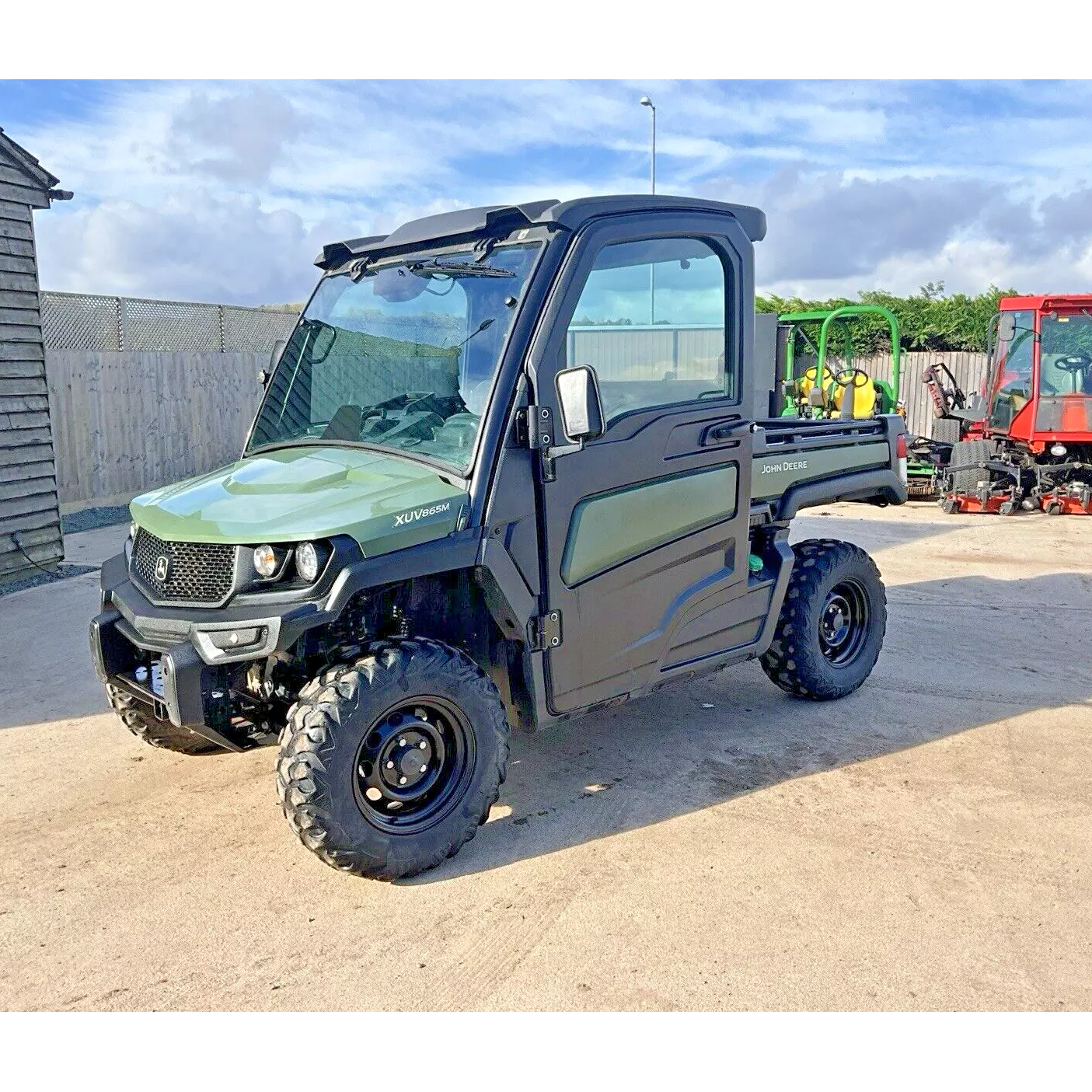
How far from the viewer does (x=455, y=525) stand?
3840mm

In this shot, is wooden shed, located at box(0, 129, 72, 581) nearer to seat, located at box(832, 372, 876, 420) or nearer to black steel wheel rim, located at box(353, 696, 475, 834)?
black steel wheel rim, located at box(353, 696, 475, 834)

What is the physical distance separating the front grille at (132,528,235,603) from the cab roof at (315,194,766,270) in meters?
1.60

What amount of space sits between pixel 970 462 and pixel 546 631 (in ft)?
36.2

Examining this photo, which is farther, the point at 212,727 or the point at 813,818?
the point at 813,818

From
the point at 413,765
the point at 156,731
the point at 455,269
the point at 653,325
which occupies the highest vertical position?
the point at 455,269

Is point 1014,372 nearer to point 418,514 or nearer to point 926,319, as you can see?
point 926,319

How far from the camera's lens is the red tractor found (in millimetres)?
13047

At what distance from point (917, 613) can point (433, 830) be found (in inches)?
202

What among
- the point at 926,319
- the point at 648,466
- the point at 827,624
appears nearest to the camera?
the point at 648,466

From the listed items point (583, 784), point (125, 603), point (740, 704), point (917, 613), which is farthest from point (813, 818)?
point (917, 613)

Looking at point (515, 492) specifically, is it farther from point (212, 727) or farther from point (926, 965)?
point (926, 965)

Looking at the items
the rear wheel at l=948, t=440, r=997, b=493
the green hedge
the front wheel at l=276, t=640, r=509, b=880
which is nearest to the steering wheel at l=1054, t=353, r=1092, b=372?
the rear wheel at l=948, t=440, r=997, b=493

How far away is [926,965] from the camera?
326cm

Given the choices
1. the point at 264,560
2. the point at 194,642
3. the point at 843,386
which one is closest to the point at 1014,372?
the point at 843,386
